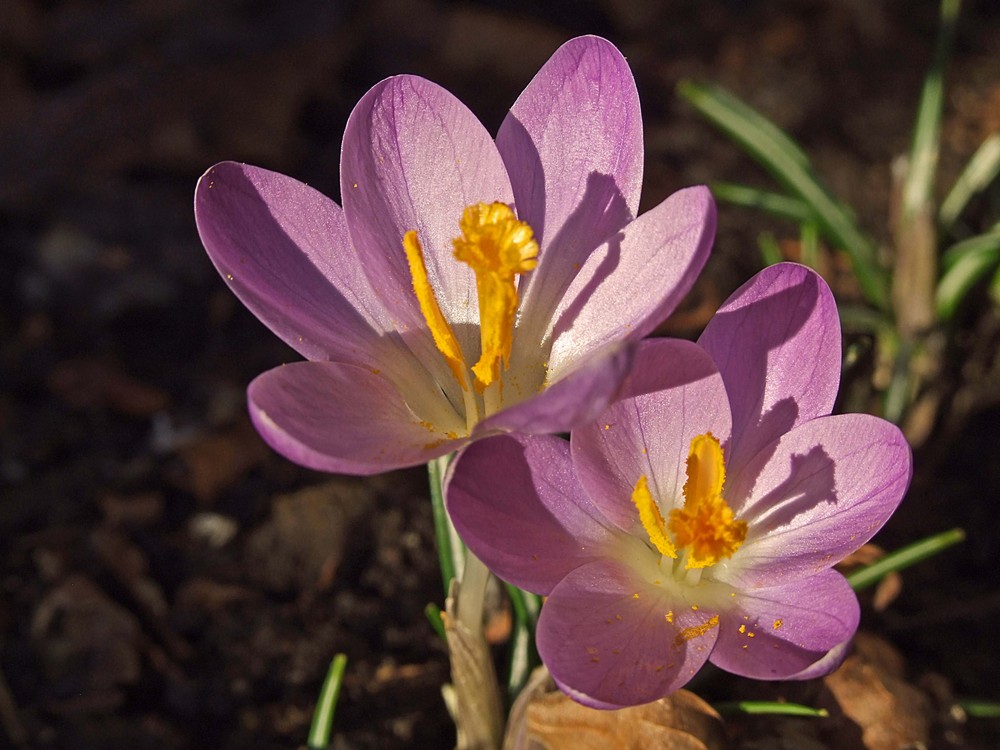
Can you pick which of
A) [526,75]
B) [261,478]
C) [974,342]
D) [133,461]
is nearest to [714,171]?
[526,75]

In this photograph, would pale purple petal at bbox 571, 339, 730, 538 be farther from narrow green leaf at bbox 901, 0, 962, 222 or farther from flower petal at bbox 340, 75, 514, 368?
narrow green leaf at bbox 901, 0, 962, 222

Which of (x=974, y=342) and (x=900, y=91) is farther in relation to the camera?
(x=900, y=91)

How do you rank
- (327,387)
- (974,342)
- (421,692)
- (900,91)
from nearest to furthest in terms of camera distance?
1. (327,387)
2. (421,692)
3. (974,342)
4. (900,91)

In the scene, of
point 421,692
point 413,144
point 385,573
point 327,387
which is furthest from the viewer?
point 385,573

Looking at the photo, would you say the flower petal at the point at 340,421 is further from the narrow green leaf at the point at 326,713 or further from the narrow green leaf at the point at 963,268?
the narrow green leaf at the point at 963,268

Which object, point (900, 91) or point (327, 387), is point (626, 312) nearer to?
point (327, 387)

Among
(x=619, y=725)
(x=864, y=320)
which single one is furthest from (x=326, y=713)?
(x=864, y=320)

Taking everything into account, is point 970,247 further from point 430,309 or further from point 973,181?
point 430,309
